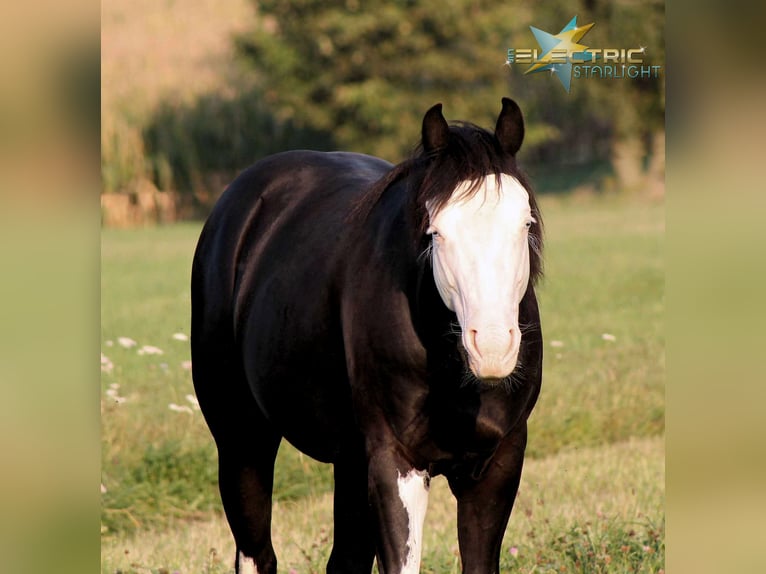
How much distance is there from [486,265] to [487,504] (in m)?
0.94

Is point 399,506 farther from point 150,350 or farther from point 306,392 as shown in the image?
point 150,350

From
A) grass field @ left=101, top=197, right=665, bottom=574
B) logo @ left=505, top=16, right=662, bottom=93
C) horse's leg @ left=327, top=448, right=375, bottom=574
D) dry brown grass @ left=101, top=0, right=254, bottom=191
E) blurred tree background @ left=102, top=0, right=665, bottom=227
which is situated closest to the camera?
horse's leg @ left=327, top=448, right=375, bottom=574

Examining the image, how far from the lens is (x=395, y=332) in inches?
135

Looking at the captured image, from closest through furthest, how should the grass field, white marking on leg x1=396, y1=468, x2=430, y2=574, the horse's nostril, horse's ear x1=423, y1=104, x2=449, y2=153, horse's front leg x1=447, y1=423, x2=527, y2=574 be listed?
1. the horse's nostril
2. horse's ear x1=423, y1=104, x2=449, y2=153
3. white marking on leg x1=396, y1=468, x2=430, y2=574
4. horse's front leg x1=447, y1=423, x2=527, y2=574
5. the grass field

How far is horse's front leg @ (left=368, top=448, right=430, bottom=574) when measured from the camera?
136 inches

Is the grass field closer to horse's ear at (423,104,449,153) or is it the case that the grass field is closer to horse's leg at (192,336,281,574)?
horse's leg at (192,336,281,574)

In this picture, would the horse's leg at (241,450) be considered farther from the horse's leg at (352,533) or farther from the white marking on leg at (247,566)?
the horse's leg at (352,533)

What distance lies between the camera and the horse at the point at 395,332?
3074mm

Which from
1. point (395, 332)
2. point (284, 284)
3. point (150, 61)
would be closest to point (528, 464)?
point (284, 284)

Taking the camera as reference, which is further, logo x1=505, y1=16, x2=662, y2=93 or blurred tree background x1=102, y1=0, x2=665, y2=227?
blurred tree background x1=102, y1=0, x2=665, y2=227

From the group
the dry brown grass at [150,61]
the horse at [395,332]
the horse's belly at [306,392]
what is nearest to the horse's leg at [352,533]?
the horse at [395,332]

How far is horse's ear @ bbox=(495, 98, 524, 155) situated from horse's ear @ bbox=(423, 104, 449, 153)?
15cm

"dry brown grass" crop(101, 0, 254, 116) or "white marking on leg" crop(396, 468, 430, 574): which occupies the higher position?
"dry brown grass" crop(101, 0, 254, 116)

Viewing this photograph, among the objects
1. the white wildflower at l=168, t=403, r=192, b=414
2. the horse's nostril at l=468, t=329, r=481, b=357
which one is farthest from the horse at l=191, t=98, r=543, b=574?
the white wildflower at l=168, t=403, r=192, b=414
